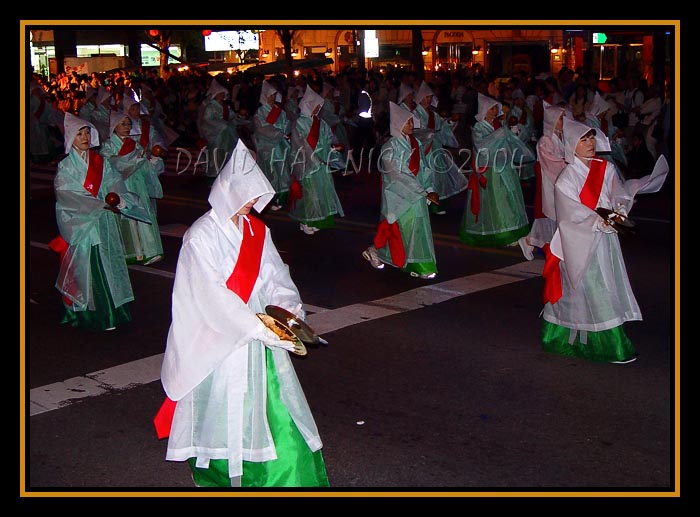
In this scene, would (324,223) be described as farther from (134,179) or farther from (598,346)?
(598,346)

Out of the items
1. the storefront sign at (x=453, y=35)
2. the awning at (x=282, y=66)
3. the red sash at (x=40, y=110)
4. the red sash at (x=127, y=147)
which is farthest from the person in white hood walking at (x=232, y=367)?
the storefront sign at (x=453, y=35)

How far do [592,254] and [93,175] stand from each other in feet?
13.4

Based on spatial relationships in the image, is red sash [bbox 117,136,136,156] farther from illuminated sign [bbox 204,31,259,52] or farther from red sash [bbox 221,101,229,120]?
illuminated sign [bbox 204,31,259,52]

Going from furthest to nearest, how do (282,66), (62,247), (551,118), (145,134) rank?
(282,66) → (145,134) → (551,118) → (62,247)

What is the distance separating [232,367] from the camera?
4785mm

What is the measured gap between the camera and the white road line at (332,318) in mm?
6883

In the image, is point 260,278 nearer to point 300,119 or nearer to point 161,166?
point 161,166

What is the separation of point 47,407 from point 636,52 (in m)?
27.1

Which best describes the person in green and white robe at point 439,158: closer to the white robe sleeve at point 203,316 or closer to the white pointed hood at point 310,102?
the white pointed hood at point 310,102

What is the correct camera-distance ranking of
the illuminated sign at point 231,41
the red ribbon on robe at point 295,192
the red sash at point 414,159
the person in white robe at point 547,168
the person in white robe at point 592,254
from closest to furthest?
the person in white robe at point 592,254 → the person in white robe at point 547,168 → the red sash at point 414,159 → the red ribbon on robe at point 295,192 → the illuminated sign at point 231,41

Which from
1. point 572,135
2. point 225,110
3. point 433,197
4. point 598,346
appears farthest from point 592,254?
point 225,110

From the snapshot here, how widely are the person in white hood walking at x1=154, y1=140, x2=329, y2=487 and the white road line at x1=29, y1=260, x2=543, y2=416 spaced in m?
2.09

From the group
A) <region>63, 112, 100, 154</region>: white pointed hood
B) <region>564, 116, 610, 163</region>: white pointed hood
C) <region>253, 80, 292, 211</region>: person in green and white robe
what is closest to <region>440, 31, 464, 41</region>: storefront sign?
<region>253, 80, 292, 211</region>: person in green and white robe

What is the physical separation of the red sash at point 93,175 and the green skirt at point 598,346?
3.86m
